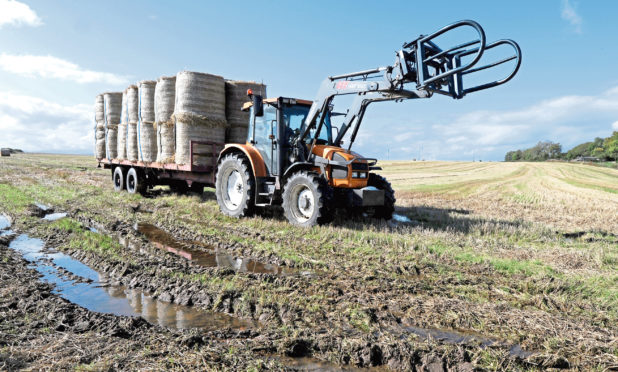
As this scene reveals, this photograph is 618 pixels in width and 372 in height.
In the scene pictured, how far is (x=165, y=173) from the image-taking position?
11.2 metres

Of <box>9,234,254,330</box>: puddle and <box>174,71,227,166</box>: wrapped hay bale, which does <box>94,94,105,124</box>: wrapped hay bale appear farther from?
<box>9,234,254,330</box>: puddle

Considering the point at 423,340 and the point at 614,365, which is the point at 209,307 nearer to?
the point at 423,340

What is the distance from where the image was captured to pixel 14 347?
271cm

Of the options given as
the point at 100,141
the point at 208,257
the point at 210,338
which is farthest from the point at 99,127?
the point at 210,338

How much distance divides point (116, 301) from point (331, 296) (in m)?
2.14

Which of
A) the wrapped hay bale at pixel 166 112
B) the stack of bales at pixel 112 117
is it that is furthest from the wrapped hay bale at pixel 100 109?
the wrapped hay bale at pixel 166 112

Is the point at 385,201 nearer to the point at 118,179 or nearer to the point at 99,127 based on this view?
the point at 118,179

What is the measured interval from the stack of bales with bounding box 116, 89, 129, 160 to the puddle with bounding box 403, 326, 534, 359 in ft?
39.5

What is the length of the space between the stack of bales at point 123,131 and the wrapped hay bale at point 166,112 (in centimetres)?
253

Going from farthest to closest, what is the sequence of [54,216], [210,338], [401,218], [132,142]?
1. [132,142]
2. [401,218]
3. [54,216]
4. [210,338]

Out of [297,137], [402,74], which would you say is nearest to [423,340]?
[402,74]

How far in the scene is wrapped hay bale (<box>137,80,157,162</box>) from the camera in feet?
37.4

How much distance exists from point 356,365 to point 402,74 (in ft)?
16.6

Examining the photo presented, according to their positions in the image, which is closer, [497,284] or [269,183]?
[497,284]
